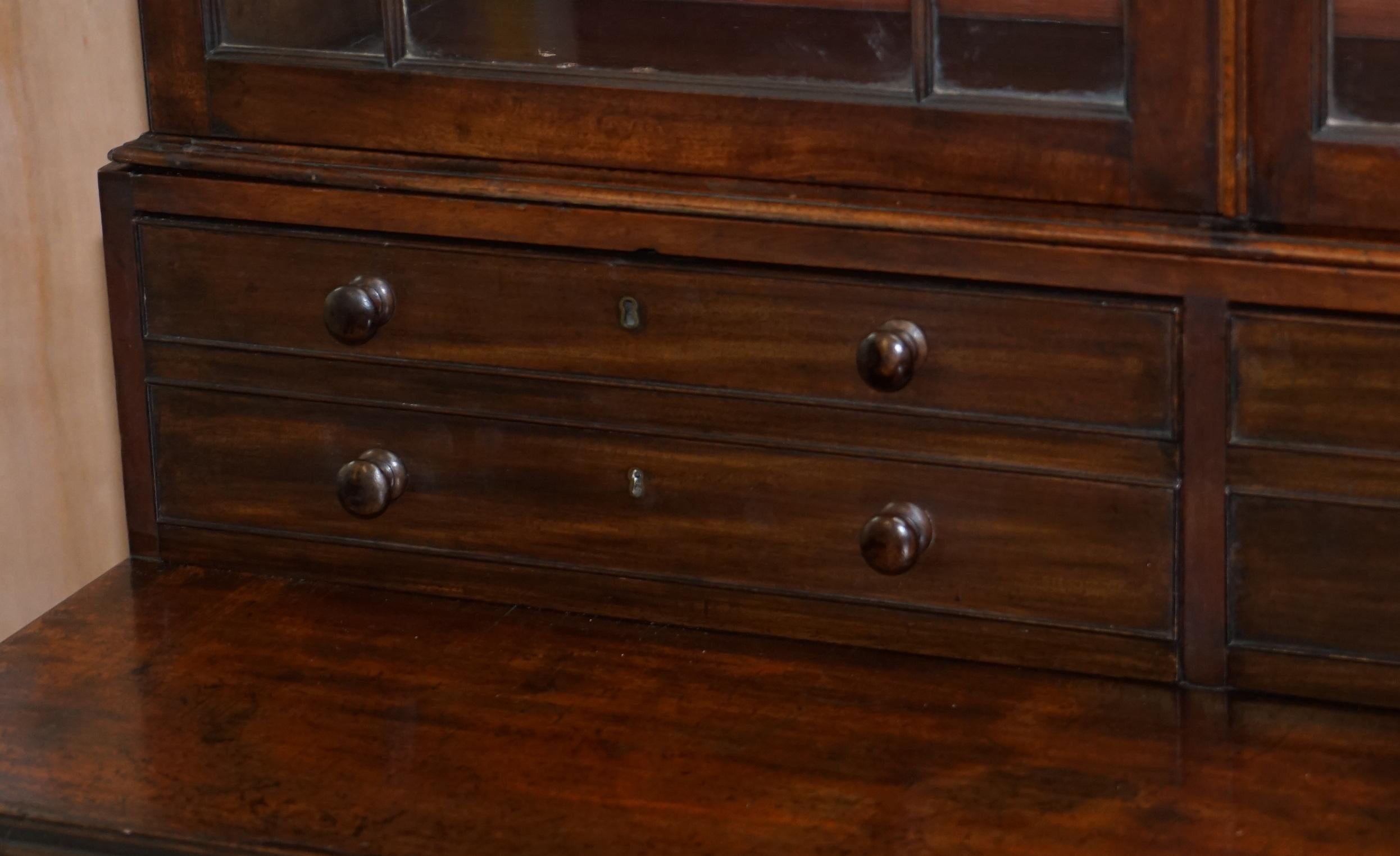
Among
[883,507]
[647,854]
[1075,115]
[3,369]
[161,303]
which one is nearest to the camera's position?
[647,854]

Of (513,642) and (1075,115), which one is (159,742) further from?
(1075,115)

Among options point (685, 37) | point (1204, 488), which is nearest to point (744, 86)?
point (685, 37)

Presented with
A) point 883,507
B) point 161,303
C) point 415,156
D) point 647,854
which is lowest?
point 647,854

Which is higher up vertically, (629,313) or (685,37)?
(685,37)

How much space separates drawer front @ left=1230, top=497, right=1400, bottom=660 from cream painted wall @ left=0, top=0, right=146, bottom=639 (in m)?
1.09

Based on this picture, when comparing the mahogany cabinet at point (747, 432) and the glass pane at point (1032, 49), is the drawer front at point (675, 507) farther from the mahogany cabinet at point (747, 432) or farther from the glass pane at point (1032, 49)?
the glass pane at point (1032, 49)

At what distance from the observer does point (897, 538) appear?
54.3 inches

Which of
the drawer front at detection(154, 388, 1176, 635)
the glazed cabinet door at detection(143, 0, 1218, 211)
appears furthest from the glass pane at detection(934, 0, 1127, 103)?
the drawer front at detection(154, 388, 1176, 635)

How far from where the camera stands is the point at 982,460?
138 centimetres

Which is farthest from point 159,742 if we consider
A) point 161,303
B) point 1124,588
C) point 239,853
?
point 1124,588

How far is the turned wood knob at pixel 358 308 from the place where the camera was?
4.81 feet

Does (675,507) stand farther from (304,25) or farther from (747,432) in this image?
(304,25)

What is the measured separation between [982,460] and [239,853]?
0.57 metres

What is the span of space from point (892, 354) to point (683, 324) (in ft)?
0.55
